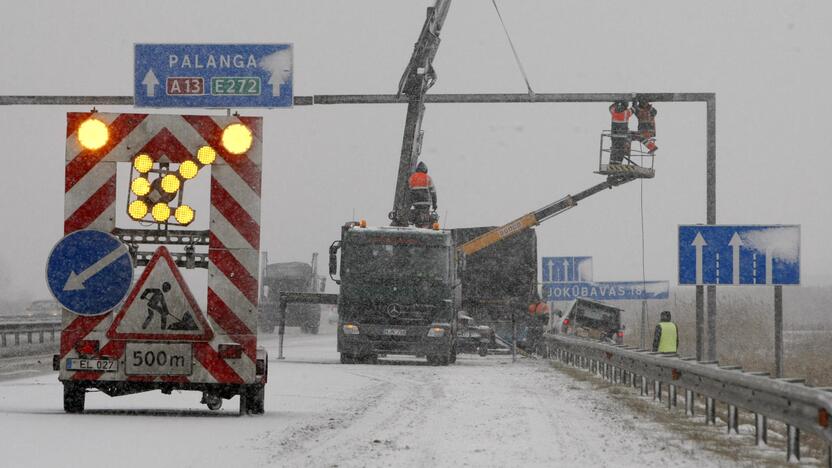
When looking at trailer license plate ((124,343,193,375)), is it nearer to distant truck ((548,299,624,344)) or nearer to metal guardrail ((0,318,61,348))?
metal guardrail ((0,318,61,348))

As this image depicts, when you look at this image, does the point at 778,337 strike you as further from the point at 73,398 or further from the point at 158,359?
the point at 73,398

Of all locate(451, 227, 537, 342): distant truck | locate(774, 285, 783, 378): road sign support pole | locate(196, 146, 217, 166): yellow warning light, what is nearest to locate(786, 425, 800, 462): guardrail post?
locate(774, 285, 783, 378): road sign support pole

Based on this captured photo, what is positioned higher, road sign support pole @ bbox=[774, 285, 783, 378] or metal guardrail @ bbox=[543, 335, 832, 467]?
road sign support pole @ bbox=[774, 285, 783, 378]

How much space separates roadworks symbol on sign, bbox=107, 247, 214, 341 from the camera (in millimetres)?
12250

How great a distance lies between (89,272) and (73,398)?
4.61ft

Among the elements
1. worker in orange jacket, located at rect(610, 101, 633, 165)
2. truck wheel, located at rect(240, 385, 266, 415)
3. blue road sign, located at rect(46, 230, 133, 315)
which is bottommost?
truck wheel, located at rect(240, 385, 266, 415)

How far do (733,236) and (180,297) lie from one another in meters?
9.02

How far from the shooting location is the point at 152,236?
12352 mm

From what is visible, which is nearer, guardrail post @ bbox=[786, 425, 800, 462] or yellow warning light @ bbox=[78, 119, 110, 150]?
guardrail post @ bbox=[786, 425, 800, 462]

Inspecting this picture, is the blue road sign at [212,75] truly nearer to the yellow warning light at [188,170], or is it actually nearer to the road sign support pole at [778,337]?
the road sign support pole at [778,337]

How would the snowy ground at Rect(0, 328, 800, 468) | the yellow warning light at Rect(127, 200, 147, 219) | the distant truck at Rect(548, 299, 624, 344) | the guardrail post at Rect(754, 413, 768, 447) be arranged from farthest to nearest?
the distant truck at Rect(548, 299, 624, 344) → the yellow warning light at Rect(127, 200, 147, 219) → the guardrail post at Rect(754, 413, 768, 447) → the snowy ground at Rect(0, 328, 800, 468)

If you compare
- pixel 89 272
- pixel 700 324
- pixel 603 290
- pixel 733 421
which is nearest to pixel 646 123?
pixel 700 324

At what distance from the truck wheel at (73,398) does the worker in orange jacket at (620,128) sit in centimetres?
1534

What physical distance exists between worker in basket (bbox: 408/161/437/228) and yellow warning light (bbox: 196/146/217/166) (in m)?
17.5
